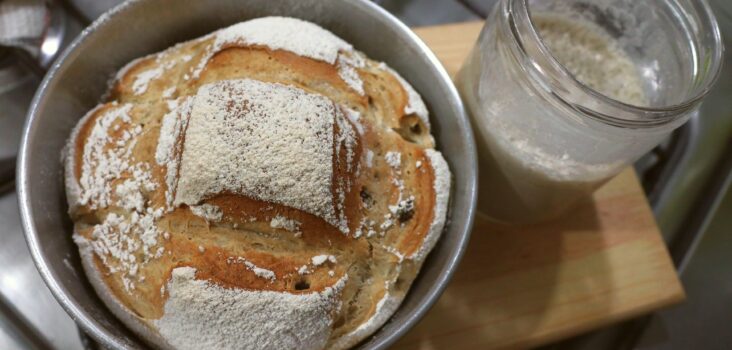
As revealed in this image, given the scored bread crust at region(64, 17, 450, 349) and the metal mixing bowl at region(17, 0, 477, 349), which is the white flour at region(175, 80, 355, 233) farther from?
the metal mixing bowl at region(17, 0, 477, 349)

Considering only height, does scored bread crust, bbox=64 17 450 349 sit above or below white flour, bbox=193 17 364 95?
below

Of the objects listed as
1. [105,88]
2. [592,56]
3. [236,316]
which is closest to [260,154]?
[236,316]

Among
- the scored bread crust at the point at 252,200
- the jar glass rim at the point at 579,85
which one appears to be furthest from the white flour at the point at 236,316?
the jar glass rim at the point at 579,85

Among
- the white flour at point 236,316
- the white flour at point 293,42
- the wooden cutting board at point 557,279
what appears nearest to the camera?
the white flour at point 236,316

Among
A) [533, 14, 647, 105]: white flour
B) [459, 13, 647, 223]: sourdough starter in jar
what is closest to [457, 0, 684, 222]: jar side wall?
[459, 13, 647, 223]: sourdough starter in jar

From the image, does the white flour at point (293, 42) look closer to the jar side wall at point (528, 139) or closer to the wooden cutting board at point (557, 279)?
the jar side wall at point (528, 139)

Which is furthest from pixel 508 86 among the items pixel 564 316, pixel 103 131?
pixel 103 131

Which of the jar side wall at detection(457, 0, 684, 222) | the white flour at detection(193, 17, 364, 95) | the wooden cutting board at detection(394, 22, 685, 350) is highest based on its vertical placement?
the white flour at detection(193, 17, 364, 95)

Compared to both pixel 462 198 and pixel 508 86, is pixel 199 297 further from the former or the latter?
pixel 508 86

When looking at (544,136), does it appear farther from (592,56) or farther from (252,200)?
(252,200)
